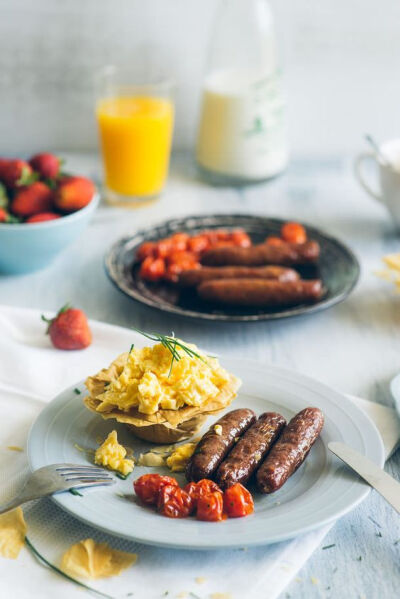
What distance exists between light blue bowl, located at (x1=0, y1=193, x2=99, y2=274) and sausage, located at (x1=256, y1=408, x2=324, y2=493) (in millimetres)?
960

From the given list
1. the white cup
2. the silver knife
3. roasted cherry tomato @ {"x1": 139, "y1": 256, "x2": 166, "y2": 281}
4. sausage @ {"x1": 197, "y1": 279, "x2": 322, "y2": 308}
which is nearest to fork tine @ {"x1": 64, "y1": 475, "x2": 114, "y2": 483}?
the silver knife

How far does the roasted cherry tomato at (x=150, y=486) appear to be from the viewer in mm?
1174

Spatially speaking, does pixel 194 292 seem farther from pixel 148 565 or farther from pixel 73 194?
pixel 148 565

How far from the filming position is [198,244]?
221 centimetres

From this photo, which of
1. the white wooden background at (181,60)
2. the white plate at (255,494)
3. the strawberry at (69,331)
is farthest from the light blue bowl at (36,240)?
the white wooden background at (181,60)

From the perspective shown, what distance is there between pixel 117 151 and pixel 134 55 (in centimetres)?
53

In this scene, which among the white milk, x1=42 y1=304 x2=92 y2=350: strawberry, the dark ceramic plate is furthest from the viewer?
the white milk

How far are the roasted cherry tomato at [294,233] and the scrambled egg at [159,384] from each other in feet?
3.07

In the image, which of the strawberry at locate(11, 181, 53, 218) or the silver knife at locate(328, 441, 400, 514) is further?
the strawberry at locate(11, 181, 53, 218)

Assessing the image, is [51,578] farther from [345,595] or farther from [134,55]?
[134,55]

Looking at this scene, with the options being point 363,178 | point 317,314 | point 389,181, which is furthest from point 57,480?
point 363,178

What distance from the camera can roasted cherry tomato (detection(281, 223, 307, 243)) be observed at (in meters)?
2.21

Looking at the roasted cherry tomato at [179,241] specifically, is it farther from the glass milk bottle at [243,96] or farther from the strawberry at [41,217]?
the glass milk bottle at [243,96]

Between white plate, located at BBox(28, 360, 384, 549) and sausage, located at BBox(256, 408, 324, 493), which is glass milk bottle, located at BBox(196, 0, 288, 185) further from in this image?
sausage, located at BBox(256, 408, 324, 493)
